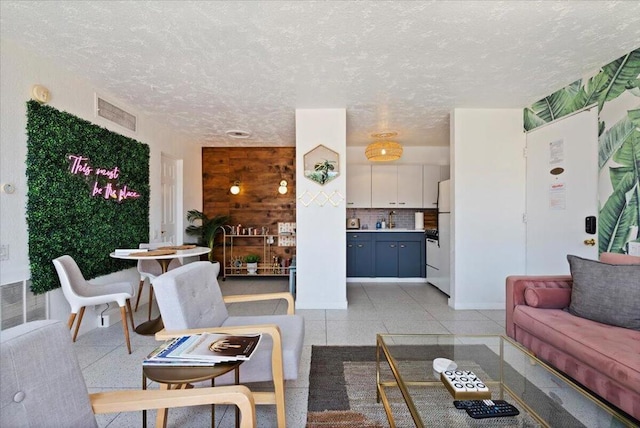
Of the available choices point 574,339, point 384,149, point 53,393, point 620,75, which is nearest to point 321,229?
point 384,149

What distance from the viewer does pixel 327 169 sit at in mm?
3926

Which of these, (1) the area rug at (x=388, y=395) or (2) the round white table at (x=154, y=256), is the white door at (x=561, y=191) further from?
(2) the round white table at (x=154, y=256)

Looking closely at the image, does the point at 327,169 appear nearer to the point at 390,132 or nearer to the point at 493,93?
the point at 390,132

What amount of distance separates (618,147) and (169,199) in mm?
5837

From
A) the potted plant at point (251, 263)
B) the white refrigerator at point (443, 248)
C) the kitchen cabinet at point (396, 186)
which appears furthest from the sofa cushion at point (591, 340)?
the potted plant at point (251, 263)

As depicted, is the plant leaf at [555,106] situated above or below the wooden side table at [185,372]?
above

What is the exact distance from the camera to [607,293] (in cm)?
207

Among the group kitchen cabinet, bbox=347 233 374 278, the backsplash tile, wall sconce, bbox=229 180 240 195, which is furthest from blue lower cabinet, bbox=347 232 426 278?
wall sconce, bbox=229 180 240 195

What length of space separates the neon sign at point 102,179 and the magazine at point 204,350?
251cm

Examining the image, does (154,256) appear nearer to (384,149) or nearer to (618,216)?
(384,149)

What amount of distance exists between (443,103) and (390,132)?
1.15 m

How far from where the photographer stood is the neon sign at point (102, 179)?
292 centimetres

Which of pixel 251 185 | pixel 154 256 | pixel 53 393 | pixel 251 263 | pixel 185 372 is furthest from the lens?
pixel 251 185

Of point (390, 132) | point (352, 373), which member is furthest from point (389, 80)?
point (352, 373)
